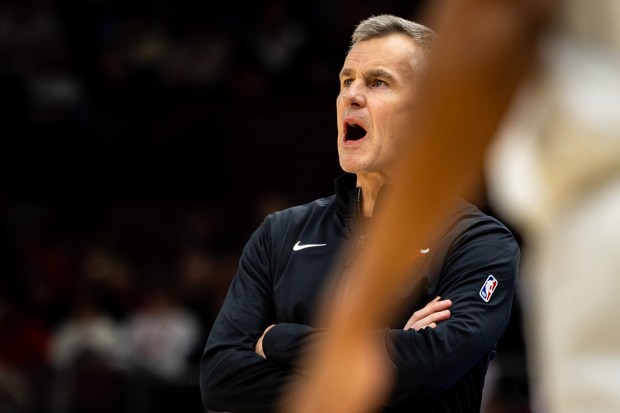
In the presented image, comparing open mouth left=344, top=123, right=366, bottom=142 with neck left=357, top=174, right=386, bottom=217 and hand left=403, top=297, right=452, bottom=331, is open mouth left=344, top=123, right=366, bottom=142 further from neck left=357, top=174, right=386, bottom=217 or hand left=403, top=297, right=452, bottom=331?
hand left=403, top=297, right=452, bottom=331

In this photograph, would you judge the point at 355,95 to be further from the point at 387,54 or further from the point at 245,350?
the point at 245,350

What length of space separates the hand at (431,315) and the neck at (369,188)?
18.3 inches

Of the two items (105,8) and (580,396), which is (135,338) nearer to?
(105,8)

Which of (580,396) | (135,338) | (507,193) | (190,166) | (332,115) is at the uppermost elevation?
(507,193)

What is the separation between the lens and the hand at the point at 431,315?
3244 mm

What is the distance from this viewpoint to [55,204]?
40.8 ft

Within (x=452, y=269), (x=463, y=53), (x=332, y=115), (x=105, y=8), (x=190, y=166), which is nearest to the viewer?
(x=463, y=53)

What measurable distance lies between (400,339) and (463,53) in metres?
2.11

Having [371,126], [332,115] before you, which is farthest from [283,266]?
[332,115]

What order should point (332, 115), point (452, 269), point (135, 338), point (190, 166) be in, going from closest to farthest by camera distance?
point (452, 269)
point (135, 338)
point (332, 115)
point (190, 166)

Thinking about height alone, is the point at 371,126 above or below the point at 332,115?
above

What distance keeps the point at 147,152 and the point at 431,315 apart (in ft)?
31.3

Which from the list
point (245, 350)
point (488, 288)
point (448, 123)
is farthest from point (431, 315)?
point (448, 123)

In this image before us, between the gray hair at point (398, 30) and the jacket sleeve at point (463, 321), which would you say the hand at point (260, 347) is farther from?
the gray hair at point (398, 30)
